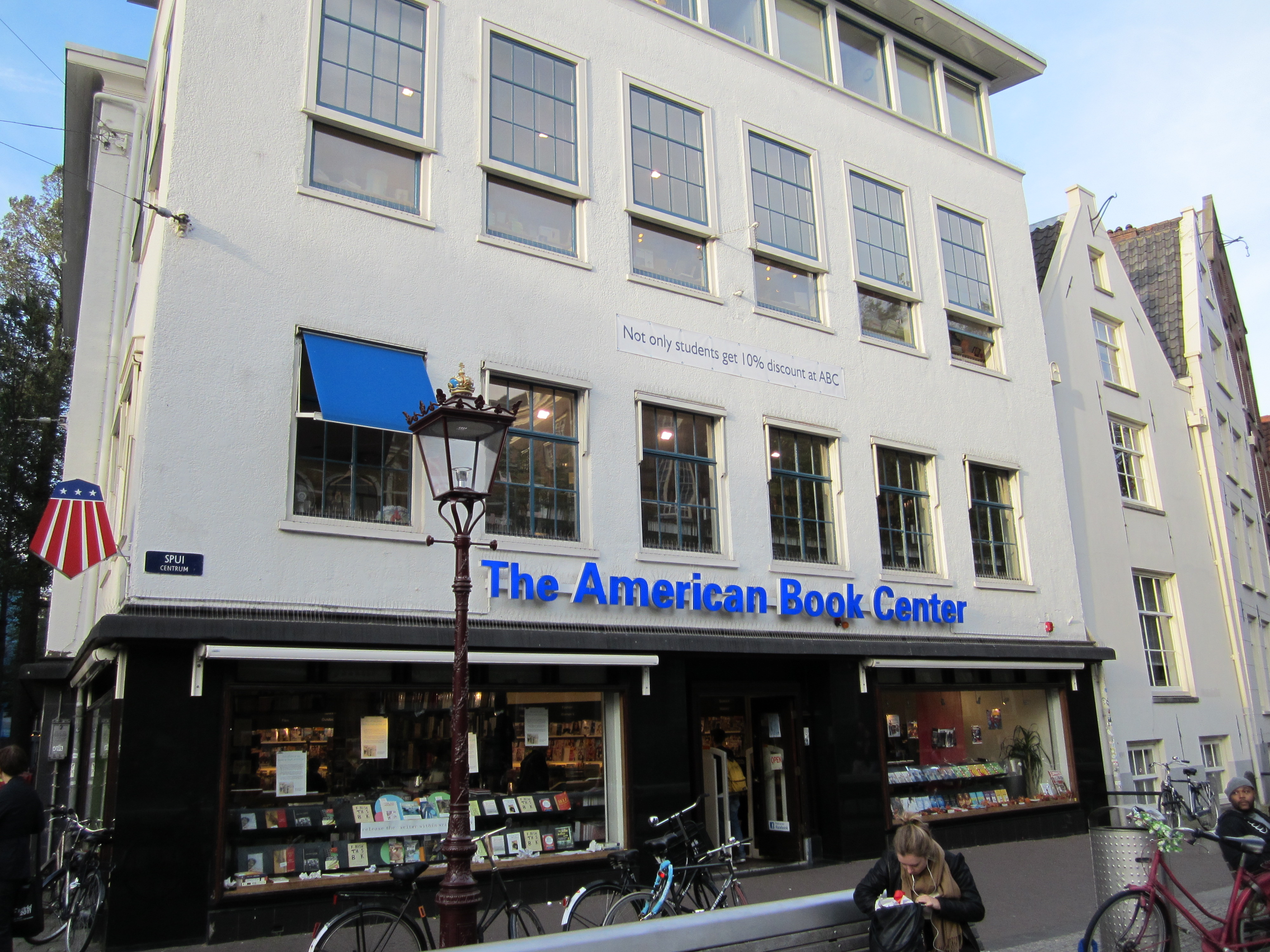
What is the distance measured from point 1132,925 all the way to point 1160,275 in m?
22.3

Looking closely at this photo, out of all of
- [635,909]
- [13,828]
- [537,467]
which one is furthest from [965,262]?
[13,828]

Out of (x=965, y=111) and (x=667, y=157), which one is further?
(x=965, y=111)

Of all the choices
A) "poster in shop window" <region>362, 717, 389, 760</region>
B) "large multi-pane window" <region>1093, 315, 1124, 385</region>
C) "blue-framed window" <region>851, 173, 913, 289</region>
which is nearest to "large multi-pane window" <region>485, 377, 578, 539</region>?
"poster in shop window" <region>362, 717, 389, 760</region>

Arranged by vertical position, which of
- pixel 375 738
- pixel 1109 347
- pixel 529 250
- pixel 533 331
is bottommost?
pixel 375 738

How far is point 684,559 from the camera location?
11.9 metres

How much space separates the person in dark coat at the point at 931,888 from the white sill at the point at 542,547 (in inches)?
222

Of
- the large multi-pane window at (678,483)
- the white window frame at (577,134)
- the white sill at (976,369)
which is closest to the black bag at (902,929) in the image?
the large multi-pane window at (678,483)

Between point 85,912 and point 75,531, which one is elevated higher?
point 75,531

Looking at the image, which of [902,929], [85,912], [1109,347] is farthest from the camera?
[1109,347]

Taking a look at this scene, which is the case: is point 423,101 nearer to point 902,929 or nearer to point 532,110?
point 532,110

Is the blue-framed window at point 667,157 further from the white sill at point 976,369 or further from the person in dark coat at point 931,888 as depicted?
the person in dark coat at point 931,888

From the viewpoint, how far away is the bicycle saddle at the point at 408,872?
6473 millimetres

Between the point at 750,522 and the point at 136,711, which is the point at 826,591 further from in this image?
the point at 136,711

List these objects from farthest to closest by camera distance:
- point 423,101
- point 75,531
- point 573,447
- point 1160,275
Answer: point 1160,275
point 573,447
point 423,101
point 75,531
